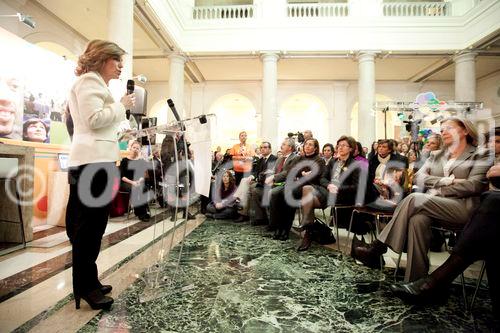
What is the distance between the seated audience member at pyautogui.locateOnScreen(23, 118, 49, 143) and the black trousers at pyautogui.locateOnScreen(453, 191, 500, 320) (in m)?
7.16

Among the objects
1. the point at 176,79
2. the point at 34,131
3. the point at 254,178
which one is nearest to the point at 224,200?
the point at 254,178

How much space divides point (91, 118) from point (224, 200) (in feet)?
12.3

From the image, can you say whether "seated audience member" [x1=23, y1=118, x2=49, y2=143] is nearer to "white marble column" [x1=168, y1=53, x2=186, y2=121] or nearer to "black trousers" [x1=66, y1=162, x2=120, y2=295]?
"white marble column" [x1=168, y1=53, x2=186, y2=121]

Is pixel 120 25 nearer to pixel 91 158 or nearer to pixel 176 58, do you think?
pixel 176 58

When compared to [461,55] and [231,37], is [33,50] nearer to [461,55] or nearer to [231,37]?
[231,37]

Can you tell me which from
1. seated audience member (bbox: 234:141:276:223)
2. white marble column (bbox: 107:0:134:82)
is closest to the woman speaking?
seated audience member (bbox: 234:141:276:223)

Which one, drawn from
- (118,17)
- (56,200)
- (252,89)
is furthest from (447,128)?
→ (252,89)

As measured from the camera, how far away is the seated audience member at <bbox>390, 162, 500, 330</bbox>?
5.66 ft

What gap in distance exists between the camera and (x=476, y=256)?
1.80 m

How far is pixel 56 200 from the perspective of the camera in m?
4.17

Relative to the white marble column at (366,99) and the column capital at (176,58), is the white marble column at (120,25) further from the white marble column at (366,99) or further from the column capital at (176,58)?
the white marble column at (366,99)

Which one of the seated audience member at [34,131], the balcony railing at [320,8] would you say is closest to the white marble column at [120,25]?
the seated audience member at [34,131]

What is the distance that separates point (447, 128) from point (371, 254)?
49.5 inches

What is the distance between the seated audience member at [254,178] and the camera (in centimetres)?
500
